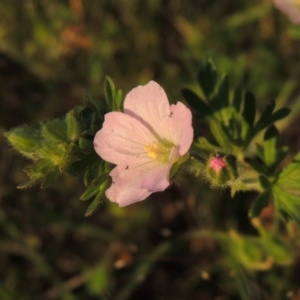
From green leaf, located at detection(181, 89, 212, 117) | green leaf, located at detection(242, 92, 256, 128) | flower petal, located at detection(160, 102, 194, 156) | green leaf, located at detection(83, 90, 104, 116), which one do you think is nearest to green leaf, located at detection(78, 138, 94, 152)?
green leaf, located at detection(83, 90, 104, 116)

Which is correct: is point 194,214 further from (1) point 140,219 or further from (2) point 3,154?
(2) point 3,154

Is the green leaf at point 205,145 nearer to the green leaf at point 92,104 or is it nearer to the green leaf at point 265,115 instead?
the green leaf at point 265,115

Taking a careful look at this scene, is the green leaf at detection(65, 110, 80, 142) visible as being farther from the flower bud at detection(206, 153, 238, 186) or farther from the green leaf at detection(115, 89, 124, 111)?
the flower bud at detection(206, 153, 238, 186)

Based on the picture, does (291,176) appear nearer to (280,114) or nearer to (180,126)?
(280,114)

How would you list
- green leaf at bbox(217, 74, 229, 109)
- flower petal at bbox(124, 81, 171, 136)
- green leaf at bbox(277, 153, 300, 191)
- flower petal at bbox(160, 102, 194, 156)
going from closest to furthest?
flower petal at bbox(160, 102, 194, 156), flower petal at bbox(124, 81, 171, 136), green leaf at bbox(277, 153, 300, 191), green leaf at bbox(217, 74, 229, 109)

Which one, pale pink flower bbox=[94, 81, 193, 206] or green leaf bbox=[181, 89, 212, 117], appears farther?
green leaf bbox=[181, 89, 212, 117]
